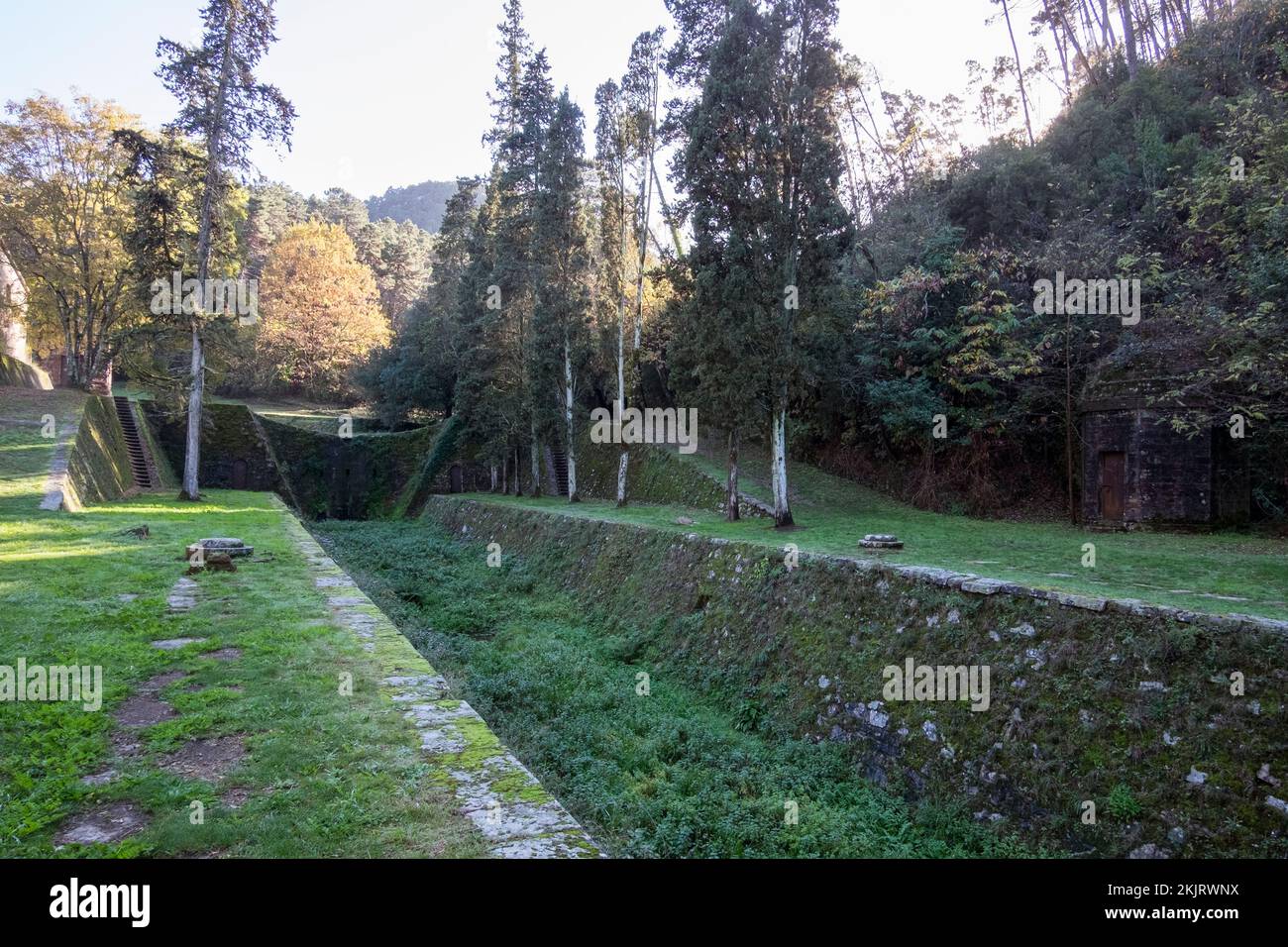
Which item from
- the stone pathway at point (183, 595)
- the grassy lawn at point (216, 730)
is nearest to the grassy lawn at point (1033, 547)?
the grassy lawn at point (216, 730)

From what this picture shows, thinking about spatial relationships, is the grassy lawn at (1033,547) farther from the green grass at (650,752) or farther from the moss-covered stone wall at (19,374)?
the moss-covered stone wall at (19,374)

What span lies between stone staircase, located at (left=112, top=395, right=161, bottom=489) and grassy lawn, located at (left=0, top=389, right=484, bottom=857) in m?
18.7

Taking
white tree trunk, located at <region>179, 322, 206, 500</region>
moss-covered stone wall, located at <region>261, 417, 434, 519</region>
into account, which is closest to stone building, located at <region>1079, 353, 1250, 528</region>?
white tree trunk, located at <region>179, 322, 206, 500</region>

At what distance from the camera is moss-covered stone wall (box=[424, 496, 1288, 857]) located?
15.9 feet

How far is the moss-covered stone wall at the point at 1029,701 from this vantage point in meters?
4.85

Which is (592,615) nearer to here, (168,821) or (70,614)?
(70,614)

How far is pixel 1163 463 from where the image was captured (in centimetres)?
1366

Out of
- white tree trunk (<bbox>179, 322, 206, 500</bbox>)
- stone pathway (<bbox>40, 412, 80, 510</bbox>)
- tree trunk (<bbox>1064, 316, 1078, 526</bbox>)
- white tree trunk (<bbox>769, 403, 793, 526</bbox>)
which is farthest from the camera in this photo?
white tree trunk (<bbox>179, 322, 206, 500</bbox>)

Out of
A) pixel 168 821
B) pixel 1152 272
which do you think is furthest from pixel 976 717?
pixel 1152 272

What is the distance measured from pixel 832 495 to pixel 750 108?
10679 millimetres

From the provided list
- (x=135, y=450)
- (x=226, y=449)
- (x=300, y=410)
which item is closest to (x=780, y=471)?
(x=135, y=450)

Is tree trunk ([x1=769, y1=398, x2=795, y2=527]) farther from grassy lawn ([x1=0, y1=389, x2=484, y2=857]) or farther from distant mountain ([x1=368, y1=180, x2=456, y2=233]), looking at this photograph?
distant mountain ([x1=368, y1=180, x2=456, y2=233])

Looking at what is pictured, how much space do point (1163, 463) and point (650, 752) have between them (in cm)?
1274

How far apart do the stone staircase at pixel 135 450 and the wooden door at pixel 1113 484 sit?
30661 millimetres
